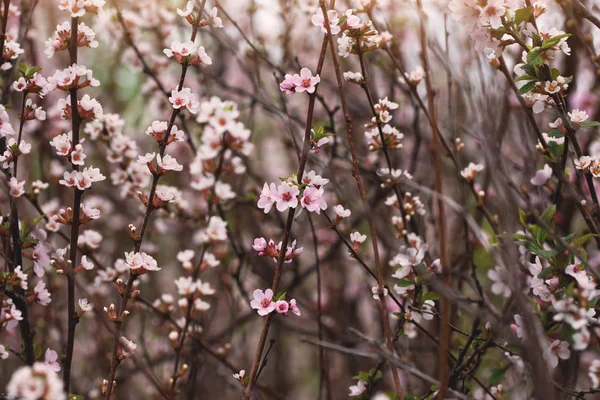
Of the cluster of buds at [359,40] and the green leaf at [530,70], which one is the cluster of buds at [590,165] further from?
the cluster of buds at [359,40]

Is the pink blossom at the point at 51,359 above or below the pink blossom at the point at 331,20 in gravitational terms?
below

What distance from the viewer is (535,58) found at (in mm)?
1403

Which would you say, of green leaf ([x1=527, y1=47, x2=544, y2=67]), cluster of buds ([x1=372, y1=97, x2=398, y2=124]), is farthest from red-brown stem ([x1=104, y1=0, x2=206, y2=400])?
green leaf ([x1=527, y1=47, x2=544, y2=67])

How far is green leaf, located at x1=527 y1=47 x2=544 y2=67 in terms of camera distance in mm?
1394

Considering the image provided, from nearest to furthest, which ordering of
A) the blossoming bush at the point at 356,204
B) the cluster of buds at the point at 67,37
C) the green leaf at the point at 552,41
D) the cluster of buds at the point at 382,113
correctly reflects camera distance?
the blossoming bush at the point at 356,204 → the green leaf at the point at 552,41 → the cluster of buds at the point at 67,37 → the cluster of buds at the point at 382,113

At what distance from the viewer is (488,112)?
1.25 meters

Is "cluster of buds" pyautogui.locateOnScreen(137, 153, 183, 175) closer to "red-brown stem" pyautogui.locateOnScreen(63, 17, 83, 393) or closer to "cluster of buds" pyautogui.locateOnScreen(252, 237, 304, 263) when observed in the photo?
"red-brown stem" pyautogui.locateOnScreen(63, 17, 83, 393)

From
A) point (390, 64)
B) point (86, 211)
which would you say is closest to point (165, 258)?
point (390, 64)

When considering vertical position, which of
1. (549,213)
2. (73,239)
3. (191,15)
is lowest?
(549,213)

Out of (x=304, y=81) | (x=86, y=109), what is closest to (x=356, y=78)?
(x=304, y=81)

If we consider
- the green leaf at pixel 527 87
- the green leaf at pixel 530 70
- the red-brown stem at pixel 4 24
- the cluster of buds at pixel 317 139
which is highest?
the red-brown stem at pixel 4 24

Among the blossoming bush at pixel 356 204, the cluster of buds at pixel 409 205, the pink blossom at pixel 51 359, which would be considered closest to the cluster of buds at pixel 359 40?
the blossoming bush at pixel 356 204

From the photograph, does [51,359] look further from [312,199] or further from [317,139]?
[317,139]

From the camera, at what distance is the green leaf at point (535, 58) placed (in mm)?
1394
